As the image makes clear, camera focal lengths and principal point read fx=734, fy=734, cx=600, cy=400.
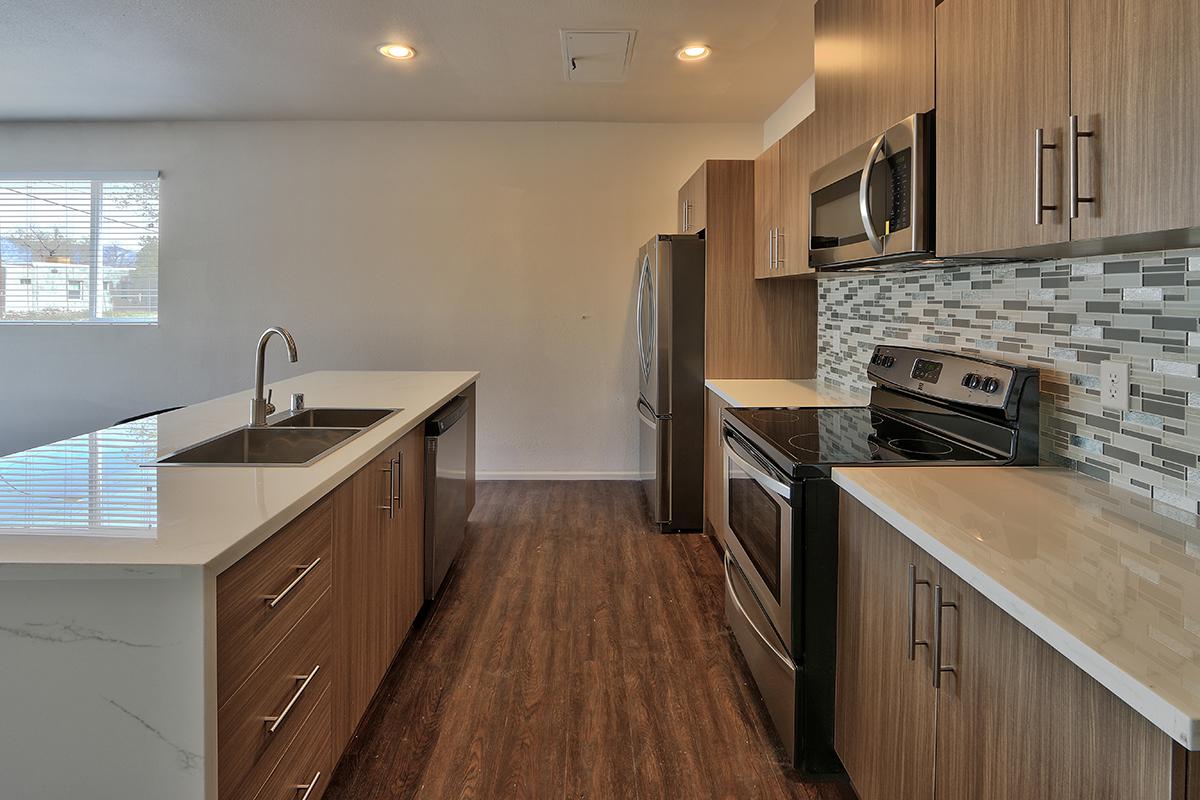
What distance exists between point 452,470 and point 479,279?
95.4 inches

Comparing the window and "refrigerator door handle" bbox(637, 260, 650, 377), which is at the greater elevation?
the window

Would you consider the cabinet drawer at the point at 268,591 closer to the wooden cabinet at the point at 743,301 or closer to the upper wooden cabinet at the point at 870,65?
the upper wooden cabinet at the point at 870,65

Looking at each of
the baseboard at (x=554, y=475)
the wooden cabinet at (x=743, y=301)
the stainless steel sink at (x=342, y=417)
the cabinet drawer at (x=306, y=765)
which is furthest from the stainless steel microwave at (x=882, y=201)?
the baseboard at (x=554, y=475)

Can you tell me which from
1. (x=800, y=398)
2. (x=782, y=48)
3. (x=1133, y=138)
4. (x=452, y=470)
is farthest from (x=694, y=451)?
(x=1133, y=138)

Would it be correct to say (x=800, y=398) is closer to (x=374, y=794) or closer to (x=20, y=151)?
(x=374, y=794)

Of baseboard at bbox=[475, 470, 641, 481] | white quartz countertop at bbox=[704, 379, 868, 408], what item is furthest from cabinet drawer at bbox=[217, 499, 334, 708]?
baseboard at bbox=[475, 470, 641, 481]

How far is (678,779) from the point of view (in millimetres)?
1895

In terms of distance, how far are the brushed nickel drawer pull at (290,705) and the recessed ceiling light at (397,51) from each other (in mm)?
3172

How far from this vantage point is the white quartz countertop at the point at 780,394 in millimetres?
3002

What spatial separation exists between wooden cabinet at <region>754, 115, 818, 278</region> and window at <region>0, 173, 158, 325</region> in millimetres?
4394

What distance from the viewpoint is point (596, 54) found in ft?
12.4

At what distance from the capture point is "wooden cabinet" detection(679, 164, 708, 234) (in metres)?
3.84

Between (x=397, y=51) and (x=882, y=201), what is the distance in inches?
110

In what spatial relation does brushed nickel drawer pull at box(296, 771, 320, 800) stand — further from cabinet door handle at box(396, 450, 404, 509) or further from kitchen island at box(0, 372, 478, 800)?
cabinet door handle at box(396, 450, 404, 509)
